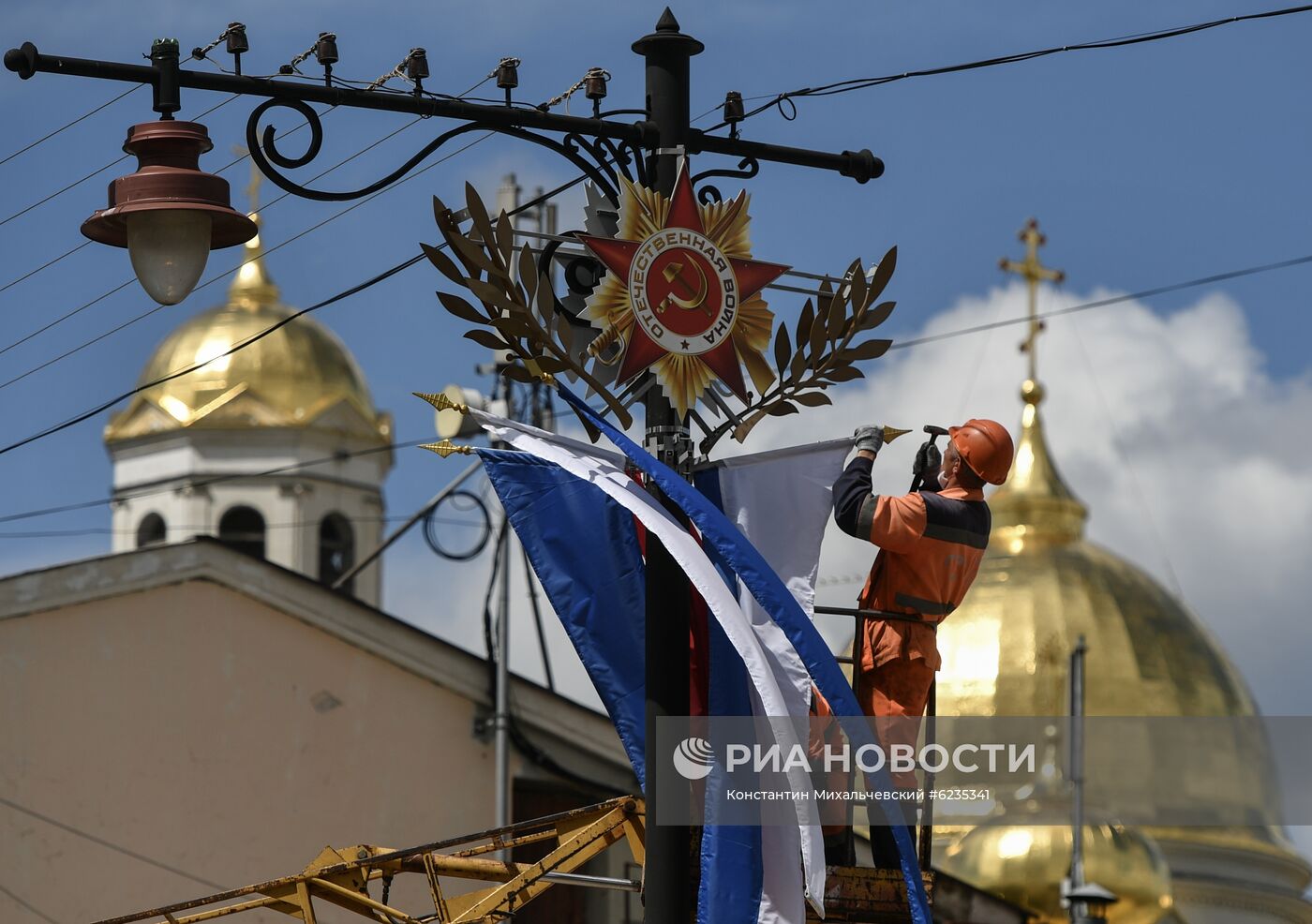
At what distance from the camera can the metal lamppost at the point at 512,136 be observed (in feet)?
34.2

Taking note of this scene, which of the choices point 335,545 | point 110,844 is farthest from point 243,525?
point 110,844

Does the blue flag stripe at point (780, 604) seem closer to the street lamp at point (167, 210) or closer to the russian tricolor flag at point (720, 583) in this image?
the russian tricolor flag at point (720, 583)

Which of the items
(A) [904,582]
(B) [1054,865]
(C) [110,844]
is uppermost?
(B) [1054,865]

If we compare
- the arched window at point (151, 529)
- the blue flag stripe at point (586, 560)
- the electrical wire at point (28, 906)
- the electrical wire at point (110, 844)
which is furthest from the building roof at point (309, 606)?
the arched window at point (151, 529)

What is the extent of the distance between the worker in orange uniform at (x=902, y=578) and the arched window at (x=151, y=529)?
42685 millimetres

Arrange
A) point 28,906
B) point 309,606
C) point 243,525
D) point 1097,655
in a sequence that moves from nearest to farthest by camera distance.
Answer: point 28,906, point 309,606, point 243,525, point 1097,655

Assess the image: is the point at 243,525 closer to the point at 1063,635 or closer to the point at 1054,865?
the point at 1063,635

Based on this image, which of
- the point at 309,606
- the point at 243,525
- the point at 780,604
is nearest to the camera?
the point at 780,604

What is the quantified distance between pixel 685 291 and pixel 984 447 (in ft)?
4.78

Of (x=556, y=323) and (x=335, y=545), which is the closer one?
(x=556, y=323)

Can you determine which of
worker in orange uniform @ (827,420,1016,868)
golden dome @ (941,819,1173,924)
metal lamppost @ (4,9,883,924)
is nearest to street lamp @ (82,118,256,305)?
metal lamppost @ (4,9,883,924)

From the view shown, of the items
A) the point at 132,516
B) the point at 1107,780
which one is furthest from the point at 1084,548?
the point at 132,516

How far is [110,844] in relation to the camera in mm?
20312

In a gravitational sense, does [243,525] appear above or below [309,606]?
above
